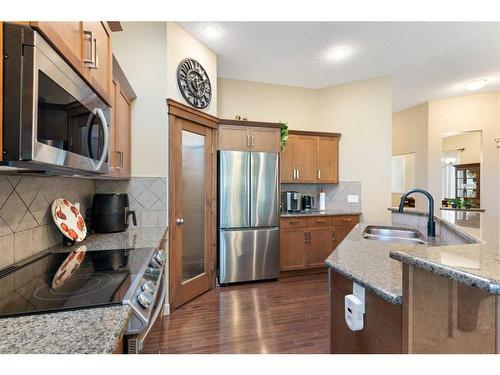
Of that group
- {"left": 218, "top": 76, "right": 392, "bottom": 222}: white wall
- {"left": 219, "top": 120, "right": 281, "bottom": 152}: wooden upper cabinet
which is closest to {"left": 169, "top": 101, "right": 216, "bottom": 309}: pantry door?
{"left": 219, "top": 120, "right": 281, "bottom": 152}: wooden upper cabinet

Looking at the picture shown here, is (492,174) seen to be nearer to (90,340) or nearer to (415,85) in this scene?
(415,85)

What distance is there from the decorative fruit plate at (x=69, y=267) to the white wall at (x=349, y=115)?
309cm

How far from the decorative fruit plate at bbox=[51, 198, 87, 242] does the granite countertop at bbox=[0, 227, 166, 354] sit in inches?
43.0

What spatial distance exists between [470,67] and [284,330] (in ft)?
14.5

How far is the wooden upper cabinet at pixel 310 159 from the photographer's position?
4.15 m

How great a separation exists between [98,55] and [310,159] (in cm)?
334

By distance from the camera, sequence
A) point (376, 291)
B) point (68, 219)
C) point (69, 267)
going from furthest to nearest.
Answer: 1. point (68, 219)
2. point (69, 267)
3. point (376, 291)

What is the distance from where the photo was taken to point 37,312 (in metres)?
0.84

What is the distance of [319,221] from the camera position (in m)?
3.93

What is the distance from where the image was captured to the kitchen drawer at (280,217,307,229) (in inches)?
147

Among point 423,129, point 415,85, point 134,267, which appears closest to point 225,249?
point 134,267

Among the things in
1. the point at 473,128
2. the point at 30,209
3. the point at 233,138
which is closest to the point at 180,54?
the point at 233,138

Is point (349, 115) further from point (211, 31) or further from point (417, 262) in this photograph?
point (417, 262)

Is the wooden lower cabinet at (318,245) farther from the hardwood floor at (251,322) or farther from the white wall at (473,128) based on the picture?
the white wall at (473,128)
